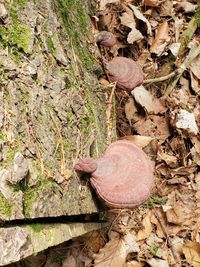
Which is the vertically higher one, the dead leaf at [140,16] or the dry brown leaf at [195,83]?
the dead leaf at [140,16]

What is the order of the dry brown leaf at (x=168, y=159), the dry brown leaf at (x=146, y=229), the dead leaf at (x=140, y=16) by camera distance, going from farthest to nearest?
the dead leaf at (x=140, y=16) → the dry brown leaf at (x=168, y=159) → the dry brown leaf at (x=146, y=229)

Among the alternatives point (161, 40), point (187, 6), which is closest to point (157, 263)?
point (161, 40)

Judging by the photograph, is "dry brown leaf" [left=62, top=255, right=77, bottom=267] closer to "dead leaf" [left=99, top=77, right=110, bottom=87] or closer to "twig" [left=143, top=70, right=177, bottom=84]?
"dead leaf" [left=99, top=77, right=110, bottom=87]

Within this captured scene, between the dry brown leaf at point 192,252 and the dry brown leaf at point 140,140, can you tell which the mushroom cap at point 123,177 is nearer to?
the dry brown leaf at point 140,140

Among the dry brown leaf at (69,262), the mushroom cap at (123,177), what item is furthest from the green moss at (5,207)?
the dry brown leaf at (69,262)

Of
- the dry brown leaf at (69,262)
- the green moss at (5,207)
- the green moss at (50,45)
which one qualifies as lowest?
the dry brown leaf at (69,262)

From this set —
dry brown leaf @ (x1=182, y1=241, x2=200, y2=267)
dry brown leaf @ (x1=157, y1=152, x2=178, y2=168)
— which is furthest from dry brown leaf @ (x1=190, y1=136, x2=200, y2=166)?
dry brown leaf @ (x1=182, y1=241, x2=200, y2=267)
